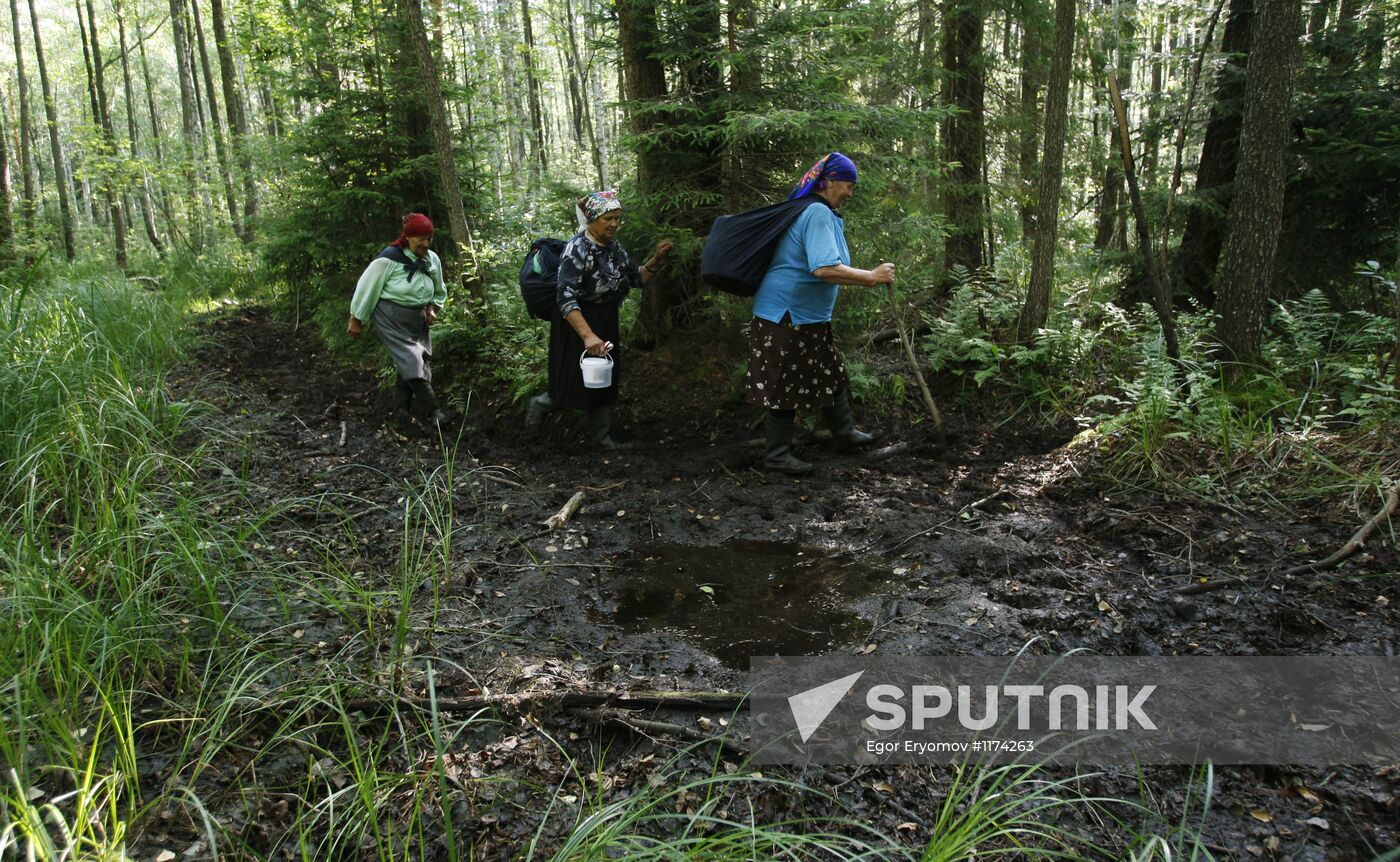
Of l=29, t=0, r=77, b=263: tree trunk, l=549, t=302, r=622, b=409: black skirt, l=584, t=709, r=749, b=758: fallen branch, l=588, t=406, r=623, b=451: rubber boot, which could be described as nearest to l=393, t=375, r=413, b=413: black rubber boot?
l=549, t=302, r=622, b=409: black skirt

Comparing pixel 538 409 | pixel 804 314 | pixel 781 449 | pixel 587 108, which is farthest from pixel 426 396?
pixel 587 108

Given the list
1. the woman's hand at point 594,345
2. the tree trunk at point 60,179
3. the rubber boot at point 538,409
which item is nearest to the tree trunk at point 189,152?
the tree trunk at point 60,179

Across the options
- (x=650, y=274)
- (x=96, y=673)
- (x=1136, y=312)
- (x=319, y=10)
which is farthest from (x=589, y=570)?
(x=319, y=10)

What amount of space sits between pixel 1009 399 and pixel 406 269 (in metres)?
5.39

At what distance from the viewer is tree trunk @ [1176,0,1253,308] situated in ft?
26.1

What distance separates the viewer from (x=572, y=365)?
6.39 m

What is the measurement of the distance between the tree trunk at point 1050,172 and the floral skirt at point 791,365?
223 centimetres

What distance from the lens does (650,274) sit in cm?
619

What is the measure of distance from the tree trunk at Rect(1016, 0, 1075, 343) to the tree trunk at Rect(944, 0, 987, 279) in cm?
238

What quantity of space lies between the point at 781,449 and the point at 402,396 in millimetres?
3730

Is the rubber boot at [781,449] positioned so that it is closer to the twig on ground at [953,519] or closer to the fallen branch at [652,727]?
the twig on ground at [953,519]

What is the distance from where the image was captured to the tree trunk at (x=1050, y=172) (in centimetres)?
618

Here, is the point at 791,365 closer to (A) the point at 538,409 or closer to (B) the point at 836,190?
(B) the point at 836,190

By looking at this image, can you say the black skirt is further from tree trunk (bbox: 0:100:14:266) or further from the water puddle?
tree trunk (bbox: 0:100:14:266)
